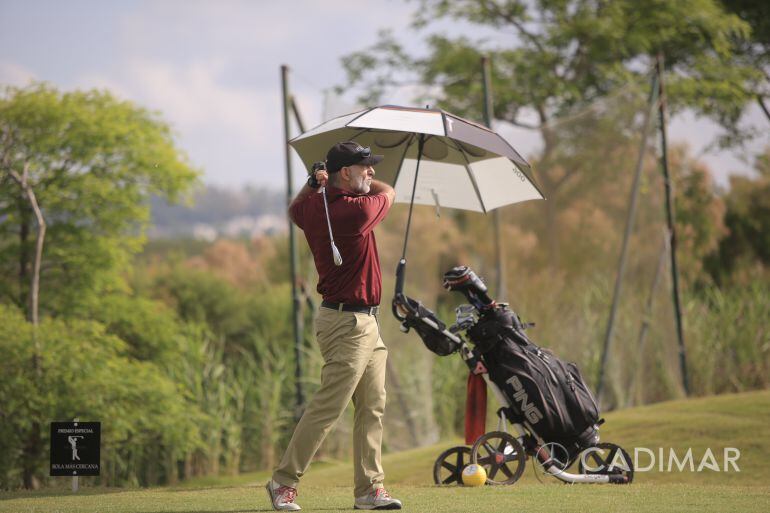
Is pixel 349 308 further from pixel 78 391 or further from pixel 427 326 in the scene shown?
pixel 78 391

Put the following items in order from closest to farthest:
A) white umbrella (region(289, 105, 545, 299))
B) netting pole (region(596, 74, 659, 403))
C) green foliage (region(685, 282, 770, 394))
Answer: white umbrella (region(289, 105, 545, 299)) → netting pole (region(596, 74, 659, 403)) → green foliage (region(685, 282, 770, 394))

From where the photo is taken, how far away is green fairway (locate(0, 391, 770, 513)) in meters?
5.00

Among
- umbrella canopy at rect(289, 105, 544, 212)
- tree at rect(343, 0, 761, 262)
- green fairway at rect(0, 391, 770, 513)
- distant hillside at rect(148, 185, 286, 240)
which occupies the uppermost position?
distant hillside at rect(148, 185, 286, 240)

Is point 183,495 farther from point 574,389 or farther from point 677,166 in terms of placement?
point 677,166

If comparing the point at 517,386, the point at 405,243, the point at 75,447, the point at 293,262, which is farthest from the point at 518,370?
the point at 293,262

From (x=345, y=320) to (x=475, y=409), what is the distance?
55.0 inches

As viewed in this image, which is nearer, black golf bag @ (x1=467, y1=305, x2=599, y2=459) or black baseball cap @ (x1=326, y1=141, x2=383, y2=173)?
black baseball cap @ (x1=326, y1=141, x2=383, y2=173)

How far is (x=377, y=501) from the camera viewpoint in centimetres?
484

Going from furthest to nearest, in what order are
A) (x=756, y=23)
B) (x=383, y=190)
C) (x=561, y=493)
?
(x=756, y=23) < (x=561, y=493) < (x=383, y=190)

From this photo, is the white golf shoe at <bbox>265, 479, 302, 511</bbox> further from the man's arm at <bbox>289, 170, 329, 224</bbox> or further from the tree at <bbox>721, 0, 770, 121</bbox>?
the tree at <bbox>721, 0, 770, 121</bbox>

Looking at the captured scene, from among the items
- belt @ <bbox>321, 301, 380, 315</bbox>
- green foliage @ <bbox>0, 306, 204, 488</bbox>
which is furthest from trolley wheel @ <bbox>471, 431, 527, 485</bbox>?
green foliage @ <bbox>0, 306, 204, 488</bbox>

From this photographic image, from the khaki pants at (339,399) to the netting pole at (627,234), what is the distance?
5.71 m

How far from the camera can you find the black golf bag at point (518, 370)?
18.7 feet

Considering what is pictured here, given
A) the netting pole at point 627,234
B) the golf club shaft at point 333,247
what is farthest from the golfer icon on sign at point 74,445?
the netting pole at point 627,234
